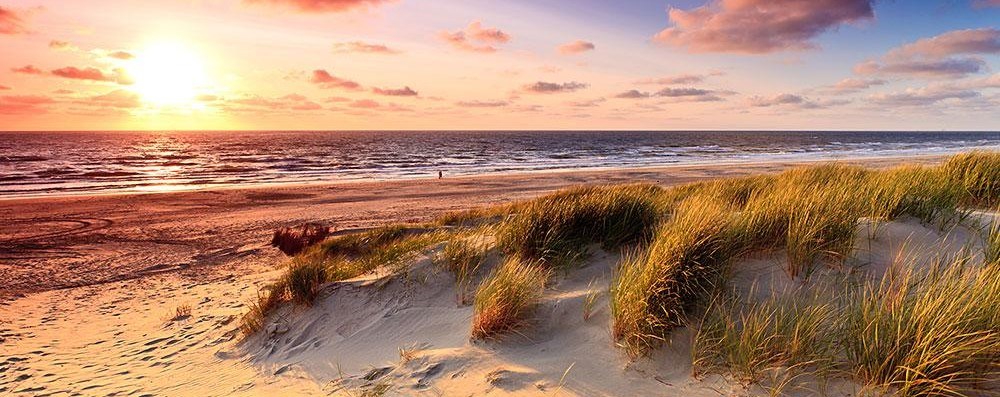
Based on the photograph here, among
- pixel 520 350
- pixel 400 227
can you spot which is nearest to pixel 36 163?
pixel 400 227

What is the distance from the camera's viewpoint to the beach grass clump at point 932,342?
3.10m

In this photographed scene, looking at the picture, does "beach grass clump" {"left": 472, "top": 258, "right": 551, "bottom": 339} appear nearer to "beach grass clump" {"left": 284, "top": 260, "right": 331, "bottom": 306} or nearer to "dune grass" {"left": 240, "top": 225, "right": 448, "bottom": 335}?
"dune grass" {"left": 240, "top": 225, "right": 448, "bottom": 335}

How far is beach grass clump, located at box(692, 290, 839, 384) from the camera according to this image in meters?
3.62

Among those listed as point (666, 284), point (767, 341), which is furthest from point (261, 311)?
point (767, 341)

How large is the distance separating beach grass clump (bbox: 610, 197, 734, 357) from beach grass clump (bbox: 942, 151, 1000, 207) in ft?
16.9

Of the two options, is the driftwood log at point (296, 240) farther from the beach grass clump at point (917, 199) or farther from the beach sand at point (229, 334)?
the beach grass clump at point (917, 199)

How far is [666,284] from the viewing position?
4289 millimetres

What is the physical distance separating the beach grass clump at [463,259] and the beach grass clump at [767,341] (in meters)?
3.11

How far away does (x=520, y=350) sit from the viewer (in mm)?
4734

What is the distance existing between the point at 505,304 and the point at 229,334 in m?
4.28

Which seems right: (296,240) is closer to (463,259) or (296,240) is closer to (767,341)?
(463,259)

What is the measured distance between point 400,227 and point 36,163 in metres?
48.2

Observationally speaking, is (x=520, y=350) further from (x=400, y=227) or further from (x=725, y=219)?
(x=400, y=227)

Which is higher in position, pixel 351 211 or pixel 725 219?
pixel 725 219
